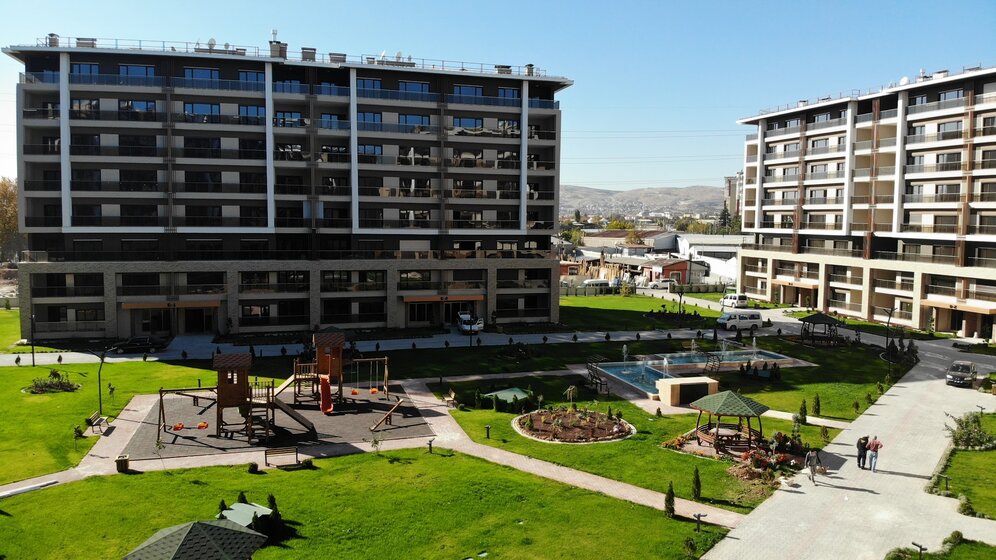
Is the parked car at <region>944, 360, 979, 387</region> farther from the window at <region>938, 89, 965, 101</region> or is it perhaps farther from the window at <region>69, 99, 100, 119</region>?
the window at <region>69, 99, 100, 119</region>

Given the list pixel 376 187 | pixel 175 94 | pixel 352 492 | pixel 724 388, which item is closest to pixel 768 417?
pixel 724 388

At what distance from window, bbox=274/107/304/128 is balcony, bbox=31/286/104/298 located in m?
20.8

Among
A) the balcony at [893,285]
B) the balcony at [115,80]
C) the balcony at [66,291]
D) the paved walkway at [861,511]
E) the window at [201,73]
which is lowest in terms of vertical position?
the paved walkway at [861,511]

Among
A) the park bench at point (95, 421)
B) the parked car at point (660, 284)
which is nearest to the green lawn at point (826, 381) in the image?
the park bench at point (95, 421)

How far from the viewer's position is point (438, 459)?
29891 mm

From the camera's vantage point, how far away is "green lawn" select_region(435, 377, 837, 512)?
26.4 metres

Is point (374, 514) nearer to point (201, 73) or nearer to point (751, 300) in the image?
point (201, 73)

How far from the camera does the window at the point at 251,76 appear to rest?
200 ft

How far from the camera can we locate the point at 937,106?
65125mm

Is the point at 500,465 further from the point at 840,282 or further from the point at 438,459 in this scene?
the point at 840,282

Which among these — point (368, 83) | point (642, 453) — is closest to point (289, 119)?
point (368, 83)

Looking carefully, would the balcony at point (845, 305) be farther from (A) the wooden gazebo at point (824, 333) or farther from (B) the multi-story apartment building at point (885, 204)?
(A) the wooden gazebo at point (824, 333)

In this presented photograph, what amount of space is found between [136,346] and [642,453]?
135 feet

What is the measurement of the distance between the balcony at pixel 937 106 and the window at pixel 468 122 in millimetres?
42424
